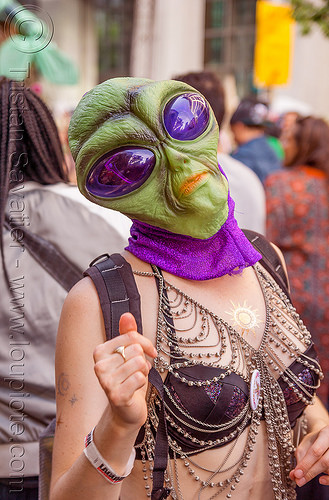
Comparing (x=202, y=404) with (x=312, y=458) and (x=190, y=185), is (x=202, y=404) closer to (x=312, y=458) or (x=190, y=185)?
(x=312, y=458)

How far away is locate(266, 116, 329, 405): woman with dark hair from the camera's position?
3.48 m

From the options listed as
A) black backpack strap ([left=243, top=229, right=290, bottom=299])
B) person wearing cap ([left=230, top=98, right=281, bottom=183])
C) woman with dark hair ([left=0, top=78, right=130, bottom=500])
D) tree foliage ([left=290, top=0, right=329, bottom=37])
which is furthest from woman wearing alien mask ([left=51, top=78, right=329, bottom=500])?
person wearing cap ([left=230, top=98, right=281, bottom=183])

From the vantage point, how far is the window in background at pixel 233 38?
11492mm

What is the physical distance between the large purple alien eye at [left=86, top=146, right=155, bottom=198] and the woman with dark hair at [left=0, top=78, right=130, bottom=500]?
69 centimetres

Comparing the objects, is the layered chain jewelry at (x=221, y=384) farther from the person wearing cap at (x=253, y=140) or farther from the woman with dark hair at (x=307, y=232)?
the person wearing cap at (x=253, y=140)

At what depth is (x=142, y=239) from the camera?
148cm

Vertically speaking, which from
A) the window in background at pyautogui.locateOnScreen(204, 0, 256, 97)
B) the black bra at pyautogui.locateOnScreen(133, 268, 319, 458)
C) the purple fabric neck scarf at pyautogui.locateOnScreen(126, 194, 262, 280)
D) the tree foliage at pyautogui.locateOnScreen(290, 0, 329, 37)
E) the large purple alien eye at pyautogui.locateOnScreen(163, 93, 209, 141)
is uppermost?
the window in background at pyautogui.locateOnScreen(204, 0, 256, 97)

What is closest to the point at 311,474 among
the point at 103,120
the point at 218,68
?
the point at 103,120

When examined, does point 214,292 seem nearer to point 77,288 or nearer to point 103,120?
point 77,288

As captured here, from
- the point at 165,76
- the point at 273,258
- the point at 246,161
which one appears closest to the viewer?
the point at 273,258

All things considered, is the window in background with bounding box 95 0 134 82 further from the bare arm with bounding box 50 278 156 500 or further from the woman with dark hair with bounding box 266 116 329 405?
the bare arm with bounding box 50 278 156 500

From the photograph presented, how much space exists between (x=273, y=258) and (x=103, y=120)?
70cm

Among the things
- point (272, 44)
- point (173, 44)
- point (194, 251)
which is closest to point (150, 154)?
point (194, 251)

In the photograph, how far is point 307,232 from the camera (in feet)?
11.6
